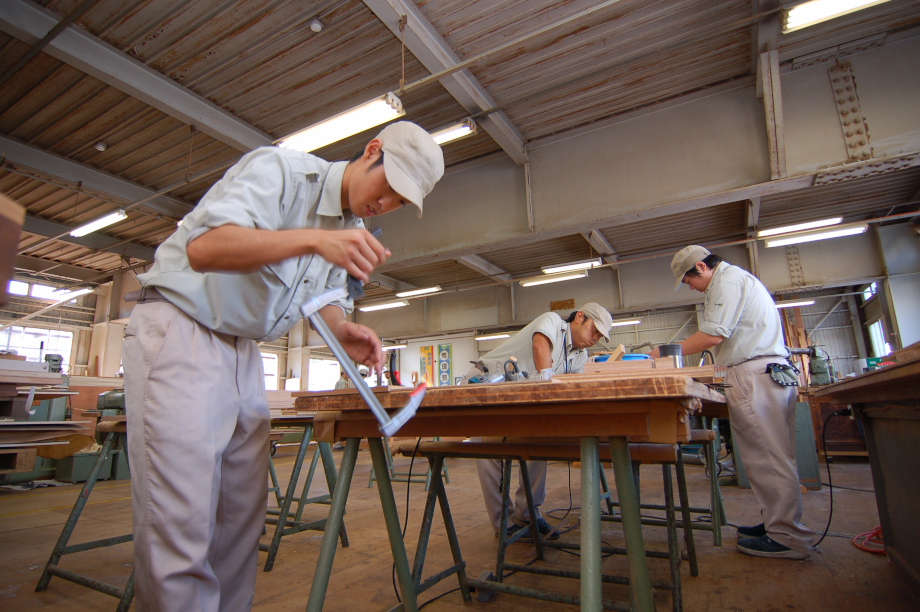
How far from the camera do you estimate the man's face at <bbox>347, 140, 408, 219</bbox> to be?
1295mm

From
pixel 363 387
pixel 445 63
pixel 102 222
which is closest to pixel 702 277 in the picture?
pixel 363 387

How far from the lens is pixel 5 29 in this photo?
161 inches

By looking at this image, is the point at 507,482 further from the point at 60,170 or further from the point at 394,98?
the point at 60,170

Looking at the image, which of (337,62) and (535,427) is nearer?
(535,427)

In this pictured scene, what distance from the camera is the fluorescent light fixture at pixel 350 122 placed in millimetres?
4180

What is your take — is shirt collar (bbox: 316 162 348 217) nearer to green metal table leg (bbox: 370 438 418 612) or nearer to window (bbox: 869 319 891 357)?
green metal table leg (bbox: 370 438 418 612)

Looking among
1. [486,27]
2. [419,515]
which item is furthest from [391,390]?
[486,27]

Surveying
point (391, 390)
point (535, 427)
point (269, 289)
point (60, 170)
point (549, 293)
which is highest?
point (60, 170)

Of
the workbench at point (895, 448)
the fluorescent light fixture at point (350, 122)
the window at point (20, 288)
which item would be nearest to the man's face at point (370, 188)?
the workbench at point (895, 448)

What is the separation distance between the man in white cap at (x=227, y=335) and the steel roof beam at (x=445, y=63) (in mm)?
3413

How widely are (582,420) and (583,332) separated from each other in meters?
2.20

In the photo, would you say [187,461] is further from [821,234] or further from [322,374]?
[322,374]

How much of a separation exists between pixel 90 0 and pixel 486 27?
332 cm

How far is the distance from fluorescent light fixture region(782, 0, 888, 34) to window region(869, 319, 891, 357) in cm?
762
